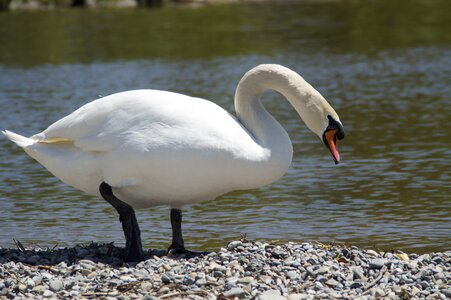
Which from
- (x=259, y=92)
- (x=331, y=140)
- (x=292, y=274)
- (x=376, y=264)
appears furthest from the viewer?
(x=259, y=92)

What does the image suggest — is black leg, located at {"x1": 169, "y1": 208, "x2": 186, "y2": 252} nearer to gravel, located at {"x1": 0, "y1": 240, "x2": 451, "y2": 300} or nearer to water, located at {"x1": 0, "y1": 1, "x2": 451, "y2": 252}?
gravel, located at {"x1": 0, "y1": 240, "x2": 451, "y2": 300}

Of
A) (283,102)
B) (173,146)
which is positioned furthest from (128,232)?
(283,102)

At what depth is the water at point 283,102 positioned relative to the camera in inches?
411

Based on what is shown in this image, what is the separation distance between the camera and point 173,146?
797cm

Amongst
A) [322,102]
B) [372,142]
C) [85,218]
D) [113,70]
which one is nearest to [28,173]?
[85,218]

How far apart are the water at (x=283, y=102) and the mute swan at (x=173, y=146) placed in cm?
137

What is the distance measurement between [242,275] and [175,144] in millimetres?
1210

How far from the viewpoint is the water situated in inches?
411

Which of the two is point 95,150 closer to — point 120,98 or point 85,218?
point 120,98

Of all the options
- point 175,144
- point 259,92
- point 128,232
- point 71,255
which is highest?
point 259,92

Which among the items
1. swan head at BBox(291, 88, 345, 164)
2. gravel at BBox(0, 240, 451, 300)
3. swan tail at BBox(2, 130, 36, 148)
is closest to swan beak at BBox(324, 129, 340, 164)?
swan head at BBox(291, 88, 345, 164)

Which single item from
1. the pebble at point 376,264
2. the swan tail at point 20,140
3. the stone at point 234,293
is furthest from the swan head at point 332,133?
the swan tail at point 20,140

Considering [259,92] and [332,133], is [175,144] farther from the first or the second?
[332,133]

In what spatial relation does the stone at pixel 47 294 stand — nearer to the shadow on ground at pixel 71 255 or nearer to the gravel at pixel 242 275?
the gravel at pixel 242 275
